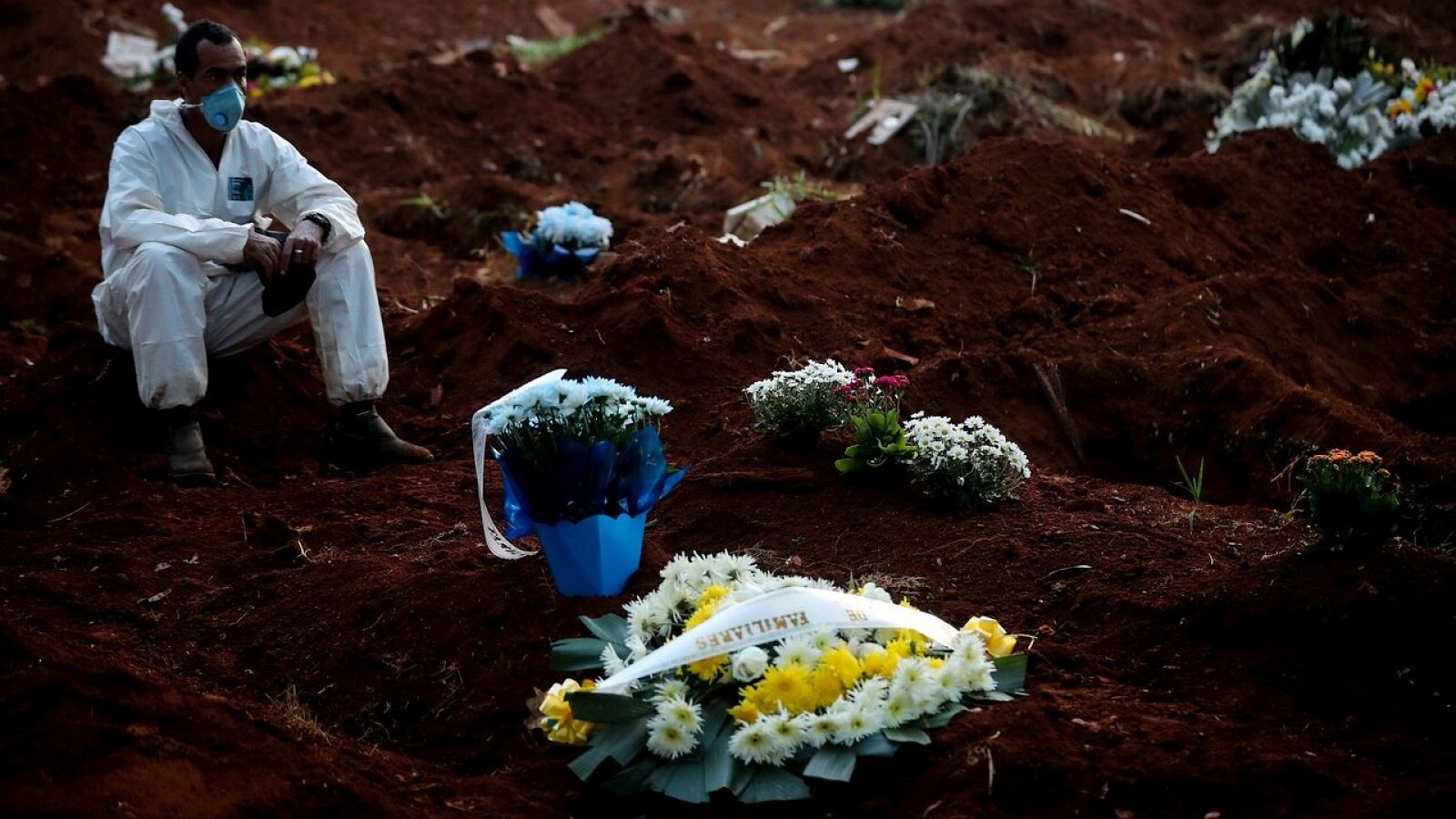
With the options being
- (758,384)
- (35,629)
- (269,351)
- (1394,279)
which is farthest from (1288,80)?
(35,629)

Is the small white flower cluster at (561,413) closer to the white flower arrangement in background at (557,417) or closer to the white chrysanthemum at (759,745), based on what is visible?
the white flower arrangement in background at (557,417)

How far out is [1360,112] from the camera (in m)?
8.73

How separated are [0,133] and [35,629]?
22.4ft

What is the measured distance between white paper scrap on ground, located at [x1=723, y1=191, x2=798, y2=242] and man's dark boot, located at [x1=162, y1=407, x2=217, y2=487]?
352cm

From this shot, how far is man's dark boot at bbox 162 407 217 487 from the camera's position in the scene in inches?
196

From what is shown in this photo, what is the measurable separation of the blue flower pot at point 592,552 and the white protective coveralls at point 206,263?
1831 millimetres

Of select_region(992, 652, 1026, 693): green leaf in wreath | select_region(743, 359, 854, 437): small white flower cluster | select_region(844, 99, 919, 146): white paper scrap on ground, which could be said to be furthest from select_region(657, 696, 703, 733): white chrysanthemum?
select_region(844, 99, 919, 146): white paper scrap on ground

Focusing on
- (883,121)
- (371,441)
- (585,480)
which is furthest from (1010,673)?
(883,121)

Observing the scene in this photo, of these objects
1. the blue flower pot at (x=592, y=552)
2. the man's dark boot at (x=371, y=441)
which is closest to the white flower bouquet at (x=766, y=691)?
the blue flower pot at (x=592, y=552)

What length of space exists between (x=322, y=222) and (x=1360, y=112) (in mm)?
6409

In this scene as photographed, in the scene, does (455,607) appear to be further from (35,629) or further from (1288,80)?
(1288,80)

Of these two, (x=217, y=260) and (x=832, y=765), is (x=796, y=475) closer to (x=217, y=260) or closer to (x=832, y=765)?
(x=832, y=765)

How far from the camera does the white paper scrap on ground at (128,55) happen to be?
12.0 metres

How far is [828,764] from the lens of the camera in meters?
2.86
